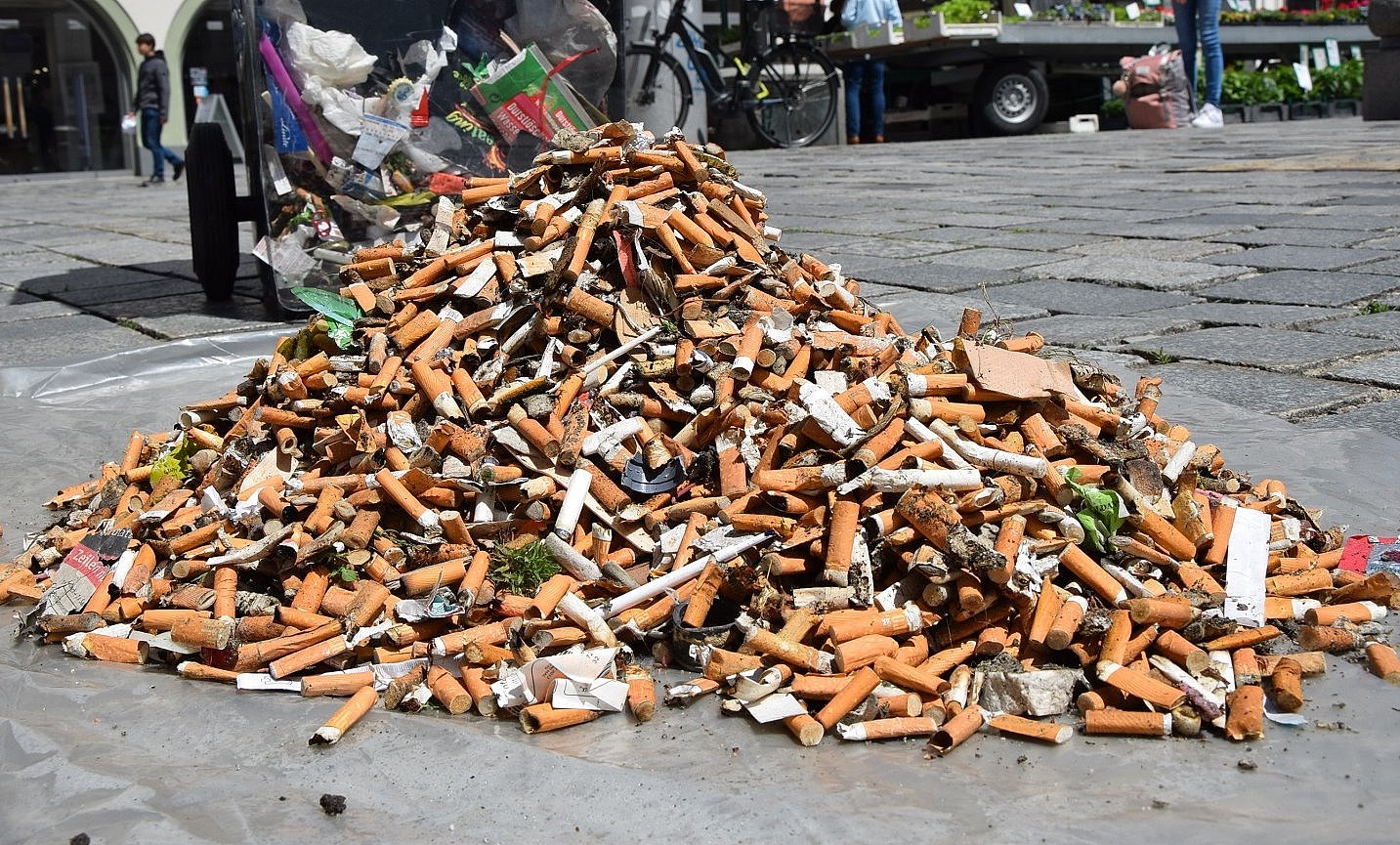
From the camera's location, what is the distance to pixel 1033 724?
181 cm

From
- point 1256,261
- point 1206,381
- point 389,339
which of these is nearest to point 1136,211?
point 1256,261

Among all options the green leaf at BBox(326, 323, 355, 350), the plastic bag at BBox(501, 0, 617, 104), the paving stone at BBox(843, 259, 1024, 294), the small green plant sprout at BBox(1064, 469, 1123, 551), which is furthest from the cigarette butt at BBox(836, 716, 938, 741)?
the plastic bag at BBox(501, 0, 617, 104)

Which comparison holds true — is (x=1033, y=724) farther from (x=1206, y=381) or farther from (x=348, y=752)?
(x=1206, y=381)

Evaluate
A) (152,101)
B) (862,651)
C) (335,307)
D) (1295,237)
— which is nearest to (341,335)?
(335,307)

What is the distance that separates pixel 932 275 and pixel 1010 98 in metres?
10.9

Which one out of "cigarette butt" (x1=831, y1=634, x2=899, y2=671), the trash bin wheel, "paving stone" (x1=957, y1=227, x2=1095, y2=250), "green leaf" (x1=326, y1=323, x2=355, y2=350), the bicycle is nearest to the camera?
"cigarette butt" (x1=831, y1=634, x2=899, y2=671)

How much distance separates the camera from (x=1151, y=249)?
5.54 m

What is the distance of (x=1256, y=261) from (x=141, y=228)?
695 cm

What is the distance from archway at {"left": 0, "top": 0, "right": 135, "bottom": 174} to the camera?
1653 cm

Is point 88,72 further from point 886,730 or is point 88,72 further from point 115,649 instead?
point 886,730

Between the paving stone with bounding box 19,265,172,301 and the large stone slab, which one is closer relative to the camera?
the large stone slab

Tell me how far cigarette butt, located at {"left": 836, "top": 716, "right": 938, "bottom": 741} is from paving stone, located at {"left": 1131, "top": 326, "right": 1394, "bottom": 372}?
2.26m

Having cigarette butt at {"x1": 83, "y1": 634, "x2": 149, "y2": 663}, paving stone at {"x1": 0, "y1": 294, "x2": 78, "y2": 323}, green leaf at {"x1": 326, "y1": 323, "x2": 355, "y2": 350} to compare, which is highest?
paving stone at {"x1": 0, "y1": 294, "x2": 78, "y2": 323}

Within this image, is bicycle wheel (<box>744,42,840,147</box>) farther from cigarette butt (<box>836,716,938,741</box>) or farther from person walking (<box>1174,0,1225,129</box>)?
cigarette butt (<box>836,716,938,741</box>)
